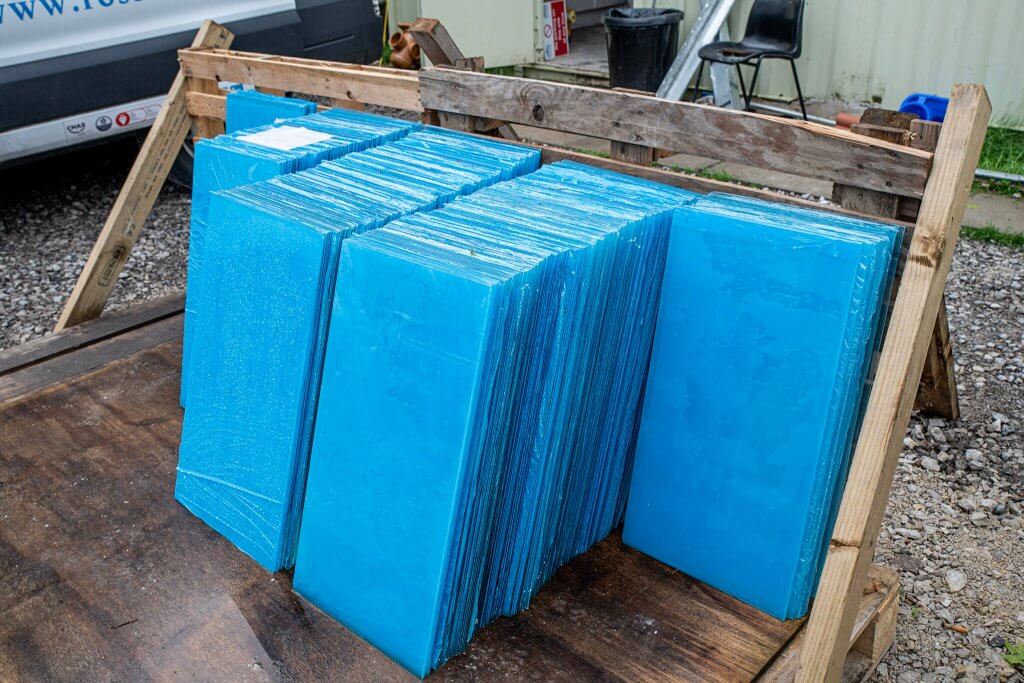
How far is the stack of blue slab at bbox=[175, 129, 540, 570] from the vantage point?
225 cm

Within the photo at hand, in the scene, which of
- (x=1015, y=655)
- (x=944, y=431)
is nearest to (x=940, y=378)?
(x=944, y=431)

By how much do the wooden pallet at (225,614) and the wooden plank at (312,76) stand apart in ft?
4.76

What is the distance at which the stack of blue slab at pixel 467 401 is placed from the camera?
1917 mm

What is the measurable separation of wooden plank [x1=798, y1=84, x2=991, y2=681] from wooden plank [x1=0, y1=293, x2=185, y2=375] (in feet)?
9.93

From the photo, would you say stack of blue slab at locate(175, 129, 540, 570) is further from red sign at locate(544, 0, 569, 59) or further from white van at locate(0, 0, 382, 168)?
red sign at locate(544, 0, 569, 59)

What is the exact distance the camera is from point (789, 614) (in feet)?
7.29

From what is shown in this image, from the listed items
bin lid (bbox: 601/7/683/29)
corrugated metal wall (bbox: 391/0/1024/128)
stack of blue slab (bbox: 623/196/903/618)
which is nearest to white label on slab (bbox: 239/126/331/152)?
stack of blue slab (bbox: 623/196/903/618)

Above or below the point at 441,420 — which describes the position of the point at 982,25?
above

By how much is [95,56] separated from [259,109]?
2219mm

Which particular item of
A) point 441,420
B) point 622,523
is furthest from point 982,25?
point 441,420

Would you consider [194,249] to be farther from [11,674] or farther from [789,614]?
[789,614]

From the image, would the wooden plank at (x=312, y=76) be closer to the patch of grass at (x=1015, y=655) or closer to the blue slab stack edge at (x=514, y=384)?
the blue slab stack edge at (x=514, y=384)

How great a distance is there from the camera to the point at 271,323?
2.34 meters

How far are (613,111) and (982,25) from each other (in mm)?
5158
